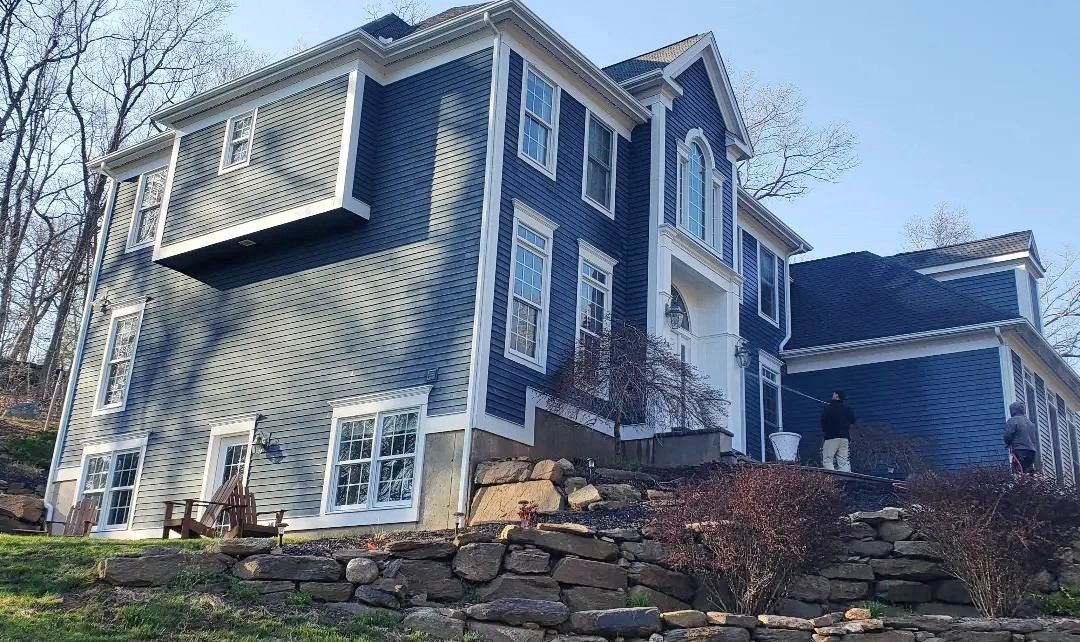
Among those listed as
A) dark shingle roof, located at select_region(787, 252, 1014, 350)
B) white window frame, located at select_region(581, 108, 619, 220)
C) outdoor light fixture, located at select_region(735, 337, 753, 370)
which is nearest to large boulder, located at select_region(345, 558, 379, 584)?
white window frame, located at select_region(581, 108, 619, 220)

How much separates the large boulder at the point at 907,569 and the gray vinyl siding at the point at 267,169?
946 centimetres

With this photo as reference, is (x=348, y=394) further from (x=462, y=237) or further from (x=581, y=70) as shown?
(x=581, y=70)

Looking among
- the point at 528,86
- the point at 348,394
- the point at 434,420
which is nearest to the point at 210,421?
the point at 348,394

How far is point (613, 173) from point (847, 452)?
6083 mm

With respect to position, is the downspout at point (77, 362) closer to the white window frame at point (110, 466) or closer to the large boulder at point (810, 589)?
the white window frame at point (110, 466)

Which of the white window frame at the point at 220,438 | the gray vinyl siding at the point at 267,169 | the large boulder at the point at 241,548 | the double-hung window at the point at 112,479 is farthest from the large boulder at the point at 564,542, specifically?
the double-hung window at the point at 112,479

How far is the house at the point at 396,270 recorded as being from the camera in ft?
51.2

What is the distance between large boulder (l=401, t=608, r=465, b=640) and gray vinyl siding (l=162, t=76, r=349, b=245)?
8.51m

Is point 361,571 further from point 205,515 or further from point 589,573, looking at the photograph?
point 205,515

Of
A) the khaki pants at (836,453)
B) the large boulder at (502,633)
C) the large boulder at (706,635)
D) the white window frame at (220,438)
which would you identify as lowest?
the large boulder at (502,633)

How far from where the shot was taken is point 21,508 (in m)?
18.5

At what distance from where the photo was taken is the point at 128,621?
9555 millimetres

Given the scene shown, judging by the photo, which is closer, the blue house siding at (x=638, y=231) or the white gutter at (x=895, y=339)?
the blue house siding at (x=638, y=231)

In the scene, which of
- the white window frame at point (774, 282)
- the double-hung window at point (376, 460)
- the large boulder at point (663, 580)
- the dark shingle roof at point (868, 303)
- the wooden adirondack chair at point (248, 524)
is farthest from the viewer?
the white window frame at point (774, 282)
